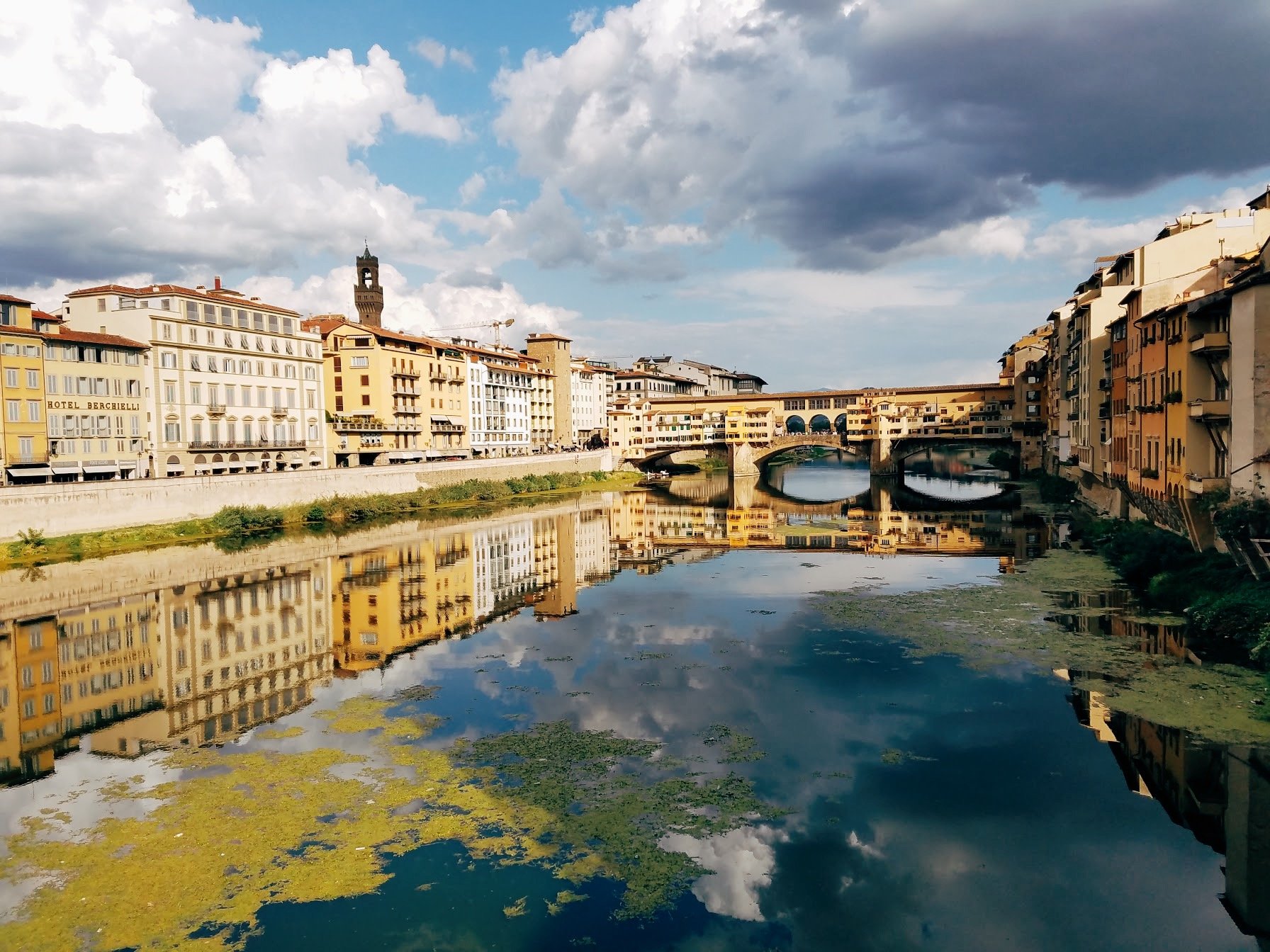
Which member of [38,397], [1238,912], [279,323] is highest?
[279,323]

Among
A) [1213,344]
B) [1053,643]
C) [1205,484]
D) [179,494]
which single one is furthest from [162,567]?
[1213,344]

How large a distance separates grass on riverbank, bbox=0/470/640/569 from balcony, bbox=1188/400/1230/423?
157 ft

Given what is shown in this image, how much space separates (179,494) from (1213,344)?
175 ft

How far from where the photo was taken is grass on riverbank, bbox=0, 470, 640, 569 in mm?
44469

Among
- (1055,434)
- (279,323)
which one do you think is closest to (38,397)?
(279,323)

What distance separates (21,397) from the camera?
165 ft

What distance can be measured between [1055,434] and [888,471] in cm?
2846

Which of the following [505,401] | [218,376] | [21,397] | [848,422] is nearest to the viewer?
[21,397]

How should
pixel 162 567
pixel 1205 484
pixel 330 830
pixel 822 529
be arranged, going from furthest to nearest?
1. pixel 822 529
2. pixel 162 567
3. pixel 1205 484
4. pixel 330 830

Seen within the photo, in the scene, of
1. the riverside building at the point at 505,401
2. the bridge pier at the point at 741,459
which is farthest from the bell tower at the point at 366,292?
the bridge pier at the point at 741,459

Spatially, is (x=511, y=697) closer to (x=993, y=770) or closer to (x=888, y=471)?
(x=993, y=770)

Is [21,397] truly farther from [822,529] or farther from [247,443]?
[822,529]

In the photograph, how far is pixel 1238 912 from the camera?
1288 cm

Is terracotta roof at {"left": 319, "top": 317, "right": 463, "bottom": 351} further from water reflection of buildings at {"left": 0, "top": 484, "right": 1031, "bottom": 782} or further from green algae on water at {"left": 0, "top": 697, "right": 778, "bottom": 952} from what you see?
green algae on water at {"left": 0, "top": 697, "right": 778, "bottom": 952}
